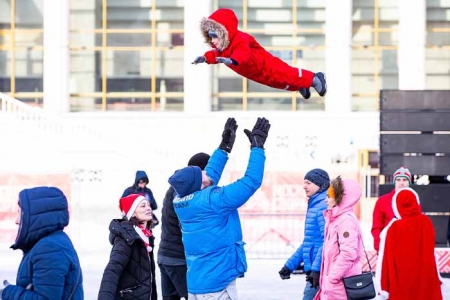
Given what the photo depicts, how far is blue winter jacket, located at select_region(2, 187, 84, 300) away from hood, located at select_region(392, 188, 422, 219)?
13.9ft

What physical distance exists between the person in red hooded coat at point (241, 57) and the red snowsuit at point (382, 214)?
233 inches

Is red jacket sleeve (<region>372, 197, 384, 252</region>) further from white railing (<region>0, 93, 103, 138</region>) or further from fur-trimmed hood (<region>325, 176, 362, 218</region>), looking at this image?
A: white railing (<region>0, 93, 103, 138</region>)

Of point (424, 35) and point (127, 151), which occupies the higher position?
point (424, 35)

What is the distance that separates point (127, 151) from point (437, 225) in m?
16.8

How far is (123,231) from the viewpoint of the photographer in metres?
8.05

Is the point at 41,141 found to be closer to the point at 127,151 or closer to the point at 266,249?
the point at 127,151

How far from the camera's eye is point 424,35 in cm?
3622

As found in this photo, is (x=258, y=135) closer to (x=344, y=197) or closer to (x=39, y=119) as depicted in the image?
(x=344, y=197)

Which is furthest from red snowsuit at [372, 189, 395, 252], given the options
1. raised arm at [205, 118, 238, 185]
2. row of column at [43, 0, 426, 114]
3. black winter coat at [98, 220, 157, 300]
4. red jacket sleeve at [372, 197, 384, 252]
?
row of column at [43, 0, 426, 114]

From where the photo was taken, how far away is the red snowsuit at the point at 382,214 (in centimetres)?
1355

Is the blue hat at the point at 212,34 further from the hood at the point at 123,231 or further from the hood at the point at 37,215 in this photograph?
the hood at the point at 37,215

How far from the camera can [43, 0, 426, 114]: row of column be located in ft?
118

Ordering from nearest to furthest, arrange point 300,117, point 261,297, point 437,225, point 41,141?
point 261,297 → point 437,225 → point 41,141 → point 300,117

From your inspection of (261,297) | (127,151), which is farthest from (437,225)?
(127,151)
